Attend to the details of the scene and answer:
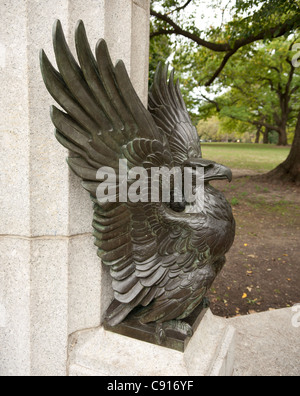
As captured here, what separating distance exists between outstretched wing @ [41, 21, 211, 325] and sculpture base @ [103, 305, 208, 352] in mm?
62

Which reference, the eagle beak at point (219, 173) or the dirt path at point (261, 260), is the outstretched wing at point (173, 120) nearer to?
the eagle beak at point (219, 173)

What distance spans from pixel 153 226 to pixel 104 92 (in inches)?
31.6

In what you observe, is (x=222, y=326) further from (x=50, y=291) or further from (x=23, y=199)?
(x=23, y=199)

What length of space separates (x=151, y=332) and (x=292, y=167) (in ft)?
33.4

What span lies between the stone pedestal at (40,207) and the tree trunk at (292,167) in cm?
970

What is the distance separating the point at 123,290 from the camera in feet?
5.94

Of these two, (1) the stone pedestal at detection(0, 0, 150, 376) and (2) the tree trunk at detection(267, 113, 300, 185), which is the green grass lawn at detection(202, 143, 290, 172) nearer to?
(2) the tree trunk at detection(267, 113, 300, 185)

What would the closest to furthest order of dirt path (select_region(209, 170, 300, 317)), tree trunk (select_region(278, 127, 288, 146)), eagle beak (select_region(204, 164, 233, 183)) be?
1. eagle beak (select_region(204, 164, 233, 183))
2. dirt path (select_region(209, 170, 300, 317))
3. tree trunk (select_region(278, 127, 288, 146))

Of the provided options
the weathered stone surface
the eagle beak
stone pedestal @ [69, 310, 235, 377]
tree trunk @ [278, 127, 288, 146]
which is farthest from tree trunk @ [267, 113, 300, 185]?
tree trunk @ [278, 127, 288, 146]

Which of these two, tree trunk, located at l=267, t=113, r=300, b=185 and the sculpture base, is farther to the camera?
tree trunk, located at l=267, t=113, r=300, b=185

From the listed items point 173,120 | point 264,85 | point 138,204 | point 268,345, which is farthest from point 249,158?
point 138,204

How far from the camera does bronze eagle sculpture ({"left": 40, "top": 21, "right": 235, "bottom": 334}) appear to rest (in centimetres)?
135

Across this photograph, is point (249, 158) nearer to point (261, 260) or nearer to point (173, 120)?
point (261, 260)

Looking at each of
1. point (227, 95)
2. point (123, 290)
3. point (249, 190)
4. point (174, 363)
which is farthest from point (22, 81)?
point (227, 95)
